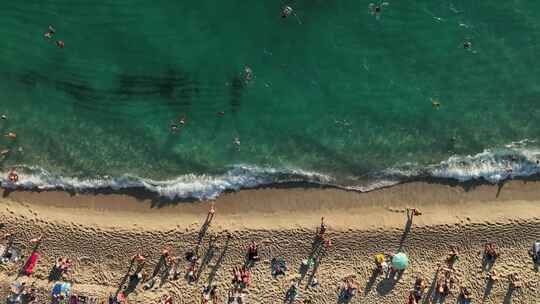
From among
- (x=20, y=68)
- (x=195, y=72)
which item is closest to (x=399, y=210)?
(x=195, y=72)

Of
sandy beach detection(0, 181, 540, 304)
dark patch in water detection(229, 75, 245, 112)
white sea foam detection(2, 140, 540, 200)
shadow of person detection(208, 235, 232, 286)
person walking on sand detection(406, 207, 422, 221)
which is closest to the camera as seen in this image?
sandy beach detection(0, 181, 540, 304)

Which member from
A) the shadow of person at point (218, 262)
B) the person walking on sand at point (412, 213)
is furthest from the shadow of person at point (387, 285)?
the shadow of person at point (218, 262)

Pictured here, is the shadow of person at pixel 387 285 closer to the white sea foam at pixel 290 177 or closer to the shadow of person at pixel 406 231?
the shadow of person at pixel 406 231

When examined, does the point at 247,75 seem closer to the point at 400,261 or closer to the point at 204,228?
the point at 204,228

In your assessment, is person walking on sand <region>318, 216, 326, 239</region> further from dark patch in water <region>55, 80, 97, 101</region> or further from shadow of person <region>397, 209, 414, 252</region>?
dark patch in water <region>55, 80, 97, 101</region>

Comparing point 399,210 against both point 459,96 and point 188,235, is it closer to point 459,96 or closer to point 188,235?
point 459,96

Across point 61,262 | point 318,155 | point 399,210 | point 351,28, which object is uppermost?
point 351,28

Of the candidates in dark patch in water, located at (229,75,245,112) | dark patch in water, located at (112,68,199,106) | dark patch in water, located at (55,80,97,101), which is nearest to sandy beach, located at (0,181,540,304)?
dark patch in water, located at (229,75,245,112)
